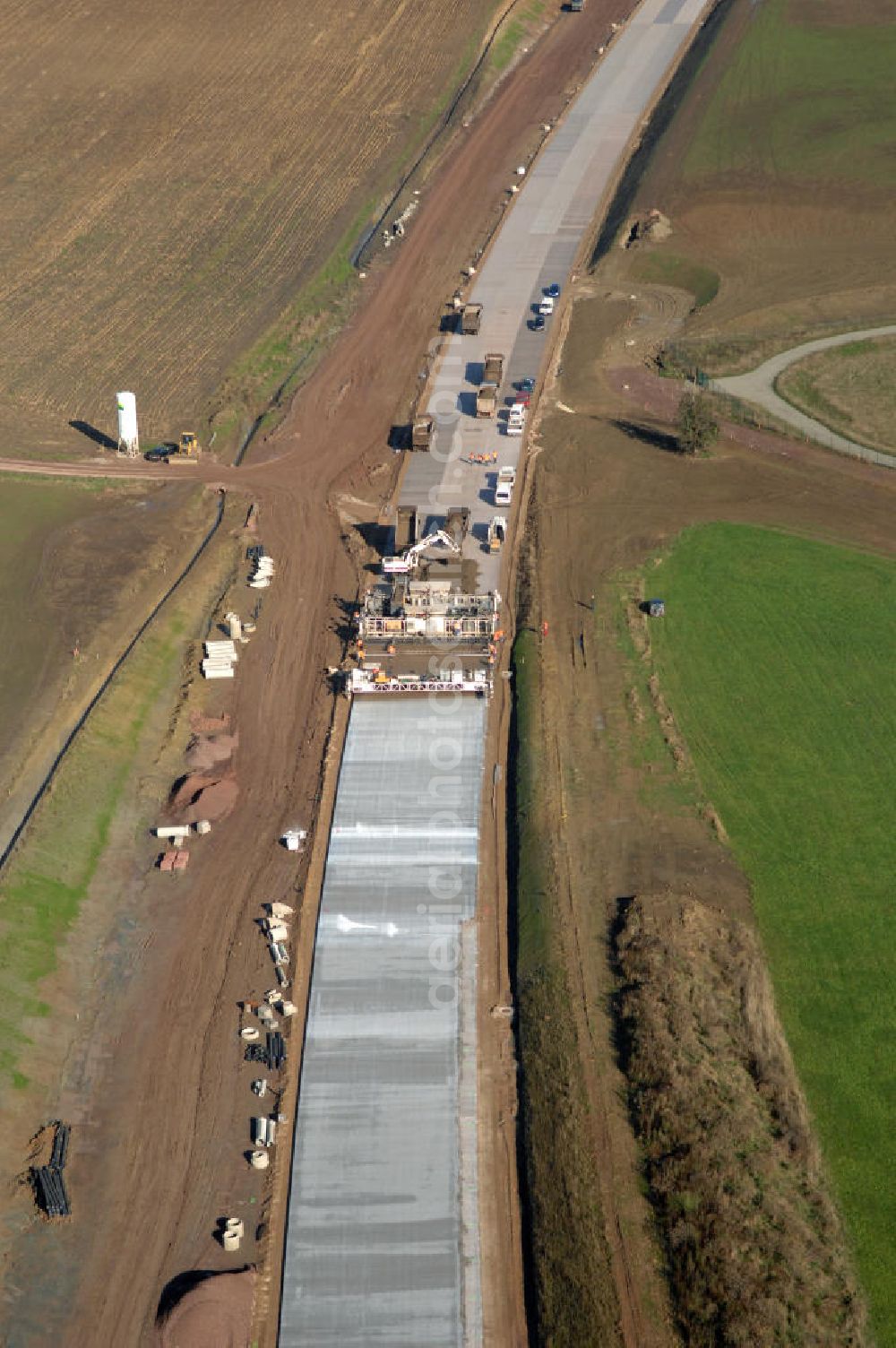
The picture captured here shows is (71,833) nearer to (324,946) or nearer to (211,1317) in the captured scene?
(324,946)

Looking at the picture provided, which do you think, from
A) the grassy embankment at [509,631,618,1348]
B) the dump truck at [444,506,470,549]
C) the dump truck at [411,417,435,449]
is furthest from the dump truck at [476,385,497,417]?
the grassy embankment at [509,631,618,1348]

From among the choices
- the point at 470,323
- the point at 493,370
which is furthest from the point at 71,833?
the point at 470,323

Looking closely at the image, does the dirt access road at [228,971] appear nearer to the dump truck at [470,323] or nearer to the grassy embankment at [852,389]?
the dump truck at [470,323]

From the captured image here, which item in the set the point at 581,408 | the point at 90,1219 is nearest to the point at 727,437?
the point at 581,408

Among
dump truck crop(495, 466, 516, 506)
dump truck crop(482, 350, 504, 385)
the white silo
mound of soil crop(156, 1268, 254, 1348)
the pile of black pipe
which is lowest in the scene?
mound of soil crop(156, 1268, 254, 1348)

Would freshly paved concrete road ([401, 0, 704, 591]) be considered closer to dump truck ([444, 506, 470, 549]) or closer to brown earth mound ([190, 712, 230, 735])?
dump truck ([444, 506, 470, 549])
